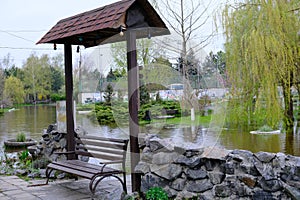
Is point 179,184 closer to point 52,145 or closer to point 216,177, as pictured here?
point 216,177

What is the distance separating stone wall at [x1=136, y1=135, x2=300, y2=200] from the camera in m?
3.36

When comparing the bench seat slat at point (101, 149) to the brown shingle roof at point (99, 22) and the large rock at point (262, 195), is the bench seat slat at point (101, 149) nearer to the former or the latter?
the brown shingle roof at point (99, 22)

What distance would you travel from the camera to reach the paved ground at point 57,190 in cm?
440

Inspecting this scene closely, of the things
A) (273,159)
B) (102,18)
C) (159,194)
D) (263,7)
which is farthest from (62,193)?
(263,7)

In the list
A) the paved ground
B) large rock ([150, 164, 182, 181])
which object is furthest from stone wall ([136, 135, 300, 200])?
the paved ground

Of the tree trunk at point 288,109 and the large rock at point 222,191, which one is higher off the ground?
the tree trunk at point 288,109

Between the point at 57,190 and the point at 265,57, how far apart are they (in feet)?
19.9

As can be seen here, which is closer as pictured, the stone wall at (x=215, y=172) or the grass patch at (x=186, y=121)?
the stone wall at (x=215, y=172)

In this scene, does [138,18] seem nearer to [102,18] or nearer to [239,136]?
[102,18]

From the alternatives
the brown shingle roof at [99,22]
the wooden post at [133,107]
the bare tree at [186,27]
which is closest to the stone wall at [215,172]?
the wooden post at [133,107]

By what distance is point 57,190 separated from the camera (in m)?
4.77

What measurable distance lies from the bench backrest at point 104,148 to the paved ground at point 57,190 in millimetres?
405

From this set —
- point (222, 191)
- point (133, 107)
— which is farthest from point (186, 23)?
point (222, 191)

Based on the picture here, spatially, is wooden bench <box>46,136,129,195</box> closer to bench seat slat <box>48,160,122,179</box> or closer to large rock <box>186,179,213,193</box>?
bench seat slat <box>48,160,122,179</box>
